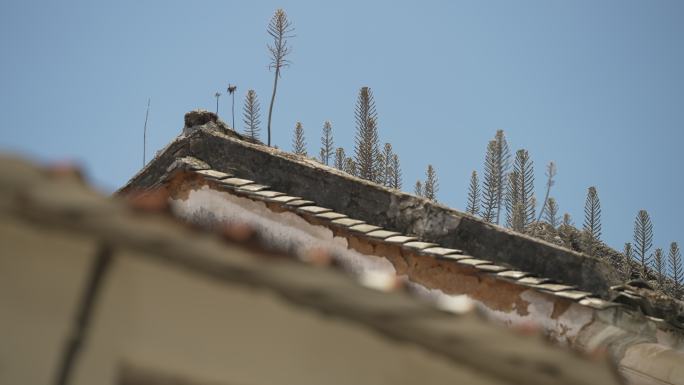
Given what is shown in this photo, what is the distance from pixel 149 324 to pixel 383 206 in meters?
4.17

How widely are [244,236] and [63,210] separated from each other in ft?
1.29

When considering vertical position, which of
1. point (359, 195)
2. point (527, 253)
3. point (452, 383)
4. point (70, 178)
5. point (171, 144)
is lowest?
point (452, 383)

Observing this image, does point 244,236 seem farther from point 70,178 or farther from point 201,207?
point 201,207

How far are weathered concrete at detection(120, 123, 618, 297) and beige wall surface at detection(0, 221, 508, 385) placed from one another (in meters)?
3.80

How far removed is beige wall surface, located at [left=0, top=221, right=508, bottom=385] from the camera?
6.77 feet

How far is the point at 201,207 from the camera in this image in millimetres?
6102

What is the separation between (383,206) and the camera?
6234 mm

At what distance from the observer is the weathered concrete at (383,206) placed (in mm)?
5926

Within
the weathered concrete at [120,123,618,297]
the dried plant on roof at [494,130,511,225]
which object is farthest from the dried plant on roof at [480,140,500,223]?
the weathered concrete at [120,123,618,297]

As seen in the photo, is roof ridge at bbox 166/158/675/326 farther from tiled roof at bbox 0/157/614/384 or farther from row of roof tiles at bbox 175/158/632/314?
tiled roof at bbox 0/157/614/384

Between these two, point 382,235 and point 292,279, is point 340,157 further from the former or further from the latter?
point 292,279

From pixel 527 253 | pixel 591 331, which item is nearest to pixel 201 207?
pixel 527 253

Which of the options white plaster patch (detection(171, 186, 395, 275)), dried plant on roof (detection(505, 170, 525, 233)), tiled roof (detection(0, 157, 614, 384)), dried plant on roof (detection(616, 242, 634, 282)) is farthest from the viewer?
dried plant on roof (detection(505, 170, 525, 233))

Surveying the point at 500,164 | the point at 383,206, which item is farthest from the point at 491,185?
the point at 383,206
